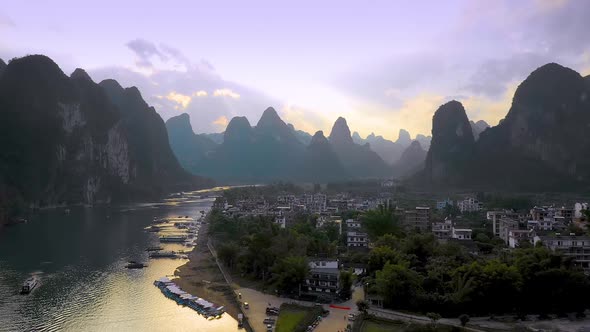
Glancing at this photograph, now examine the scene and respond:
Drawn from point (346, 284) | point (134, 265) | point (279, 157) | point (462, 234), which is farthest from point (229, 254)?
point (279, 157)

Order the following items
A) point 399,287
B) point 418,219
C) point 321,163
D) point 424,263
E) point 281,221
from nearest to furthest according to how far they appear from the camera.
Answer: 1. point 399,287
2. point 424,263
3. point 418,219
4. point 281,221
5. point 321,163

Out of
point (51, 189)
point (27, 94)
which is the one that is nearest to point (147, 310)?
point (51, 189)

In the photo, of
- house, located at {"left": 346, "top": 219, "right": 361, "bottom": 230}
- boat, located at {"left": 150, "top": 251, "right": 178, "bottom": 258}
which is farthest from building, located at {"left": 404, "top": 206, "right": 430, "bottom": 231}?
boat, located at {"left": 150, "top": 251, "right": 178, "bottom": 258}

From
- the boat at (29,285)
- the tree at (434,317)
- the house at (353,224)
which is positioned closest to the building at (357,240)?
the house at (353,224)

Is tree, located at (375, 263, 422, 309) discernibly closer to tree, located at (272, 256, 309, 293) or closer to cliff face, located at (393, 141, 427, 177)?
tree, located at (272, 256, 309, 293)

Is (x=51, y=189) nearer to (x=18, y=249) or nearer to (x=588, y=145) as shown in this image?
(x=18, y=249)

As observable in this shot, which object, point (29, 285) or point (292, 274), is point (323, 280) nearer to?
point (292, 274)
